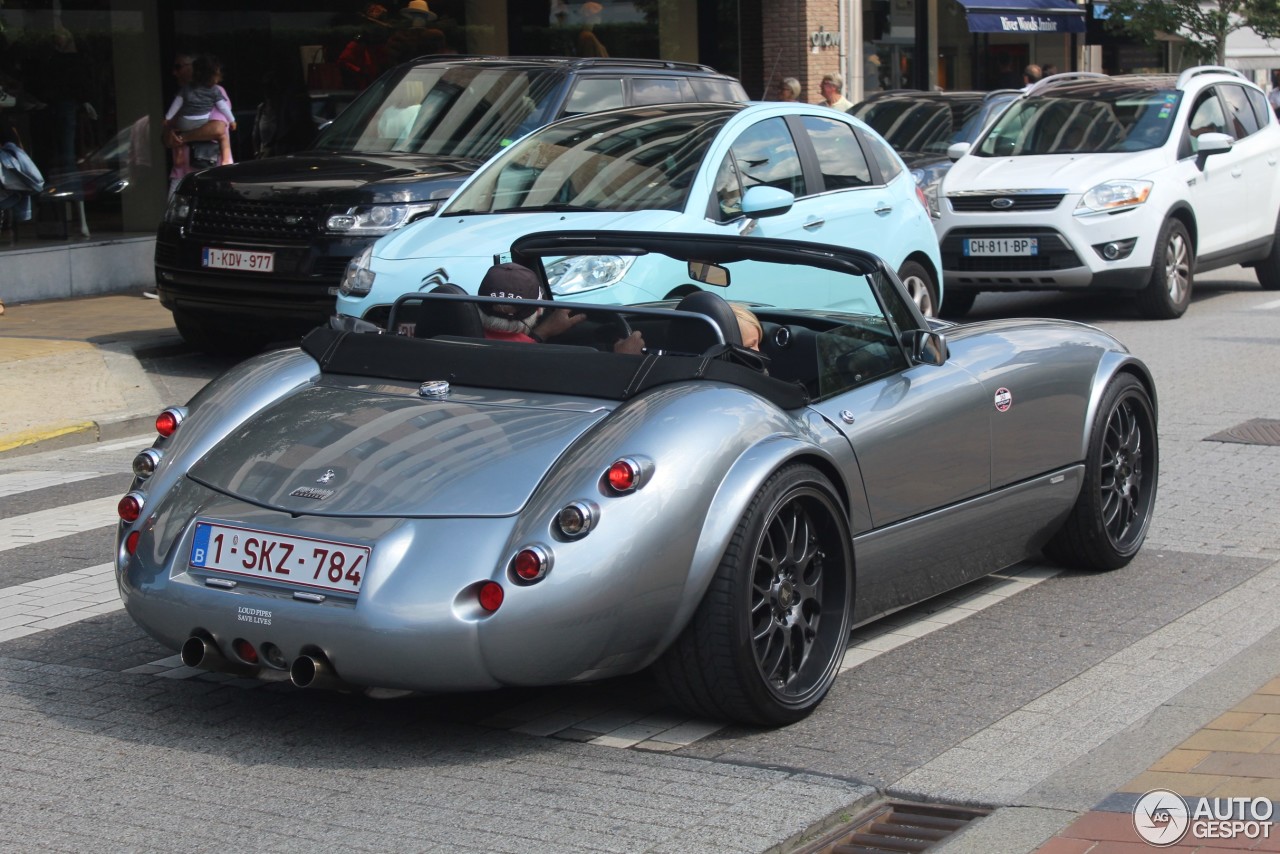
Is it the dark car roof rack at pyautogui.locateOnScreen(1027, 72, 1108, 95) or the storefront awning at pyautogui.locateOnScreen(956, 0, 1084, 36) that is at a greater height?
the storefront awning at pyautogui.locateOnScreen(956, 0, 1084, 36)

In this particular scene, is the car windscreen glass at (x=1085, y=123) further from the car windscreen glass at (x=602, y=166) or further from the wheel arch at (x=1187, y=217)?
the car windscreen glass at (x=602, y=166)

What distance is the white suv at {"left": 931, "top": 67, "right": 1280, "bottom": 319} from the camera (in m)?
13.8

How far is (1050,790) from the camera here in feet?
14.0

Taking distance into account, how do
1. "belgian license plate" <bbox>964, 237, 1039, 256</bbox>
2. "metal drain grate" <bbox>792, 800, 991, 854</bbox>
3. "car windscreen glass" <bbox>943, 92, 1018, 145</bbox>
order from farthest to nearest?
1. "car windscreen glass" <bbox>943, 92, 1018, 145</bbox>
2. "belgian license plate" <bbox>964, 237, 1039, 256</bbox>
3. "metal drain grate" <bbox>792, 800, 991, 854</bbox>

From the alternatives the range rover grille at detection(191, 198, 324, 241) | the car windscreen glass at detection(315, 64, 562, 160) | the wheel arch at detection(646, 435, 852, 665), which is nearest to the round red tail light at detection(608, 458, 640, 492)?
the wheel arch at detection(646, 435, 852, 665)

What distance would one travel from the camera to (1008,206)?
549 inches

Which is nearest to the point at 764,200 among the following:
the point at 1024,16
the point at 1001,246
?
the point at 1001,246

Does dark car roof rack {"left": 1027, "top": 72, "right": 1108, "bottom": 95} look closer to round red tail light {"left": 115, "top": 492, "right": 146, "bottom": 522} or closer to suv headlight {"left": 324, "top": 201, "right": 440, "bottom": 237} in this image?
suv headlight {"left": 324, "top": 201, "right": 440, "bottom": 237}

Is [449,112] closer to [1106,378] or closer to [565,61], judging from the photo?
[565,61]

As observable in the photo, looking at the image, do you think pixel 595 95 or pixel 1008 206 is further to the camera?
pixel 1008 206

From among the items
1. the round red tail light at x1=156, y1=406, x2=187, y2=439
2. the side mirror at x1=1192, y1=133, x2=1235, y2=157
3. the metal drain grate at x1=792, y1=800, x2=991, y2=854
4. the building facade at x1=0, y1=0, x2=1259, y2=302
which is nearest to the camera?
the metal drain grate at x1=792, y1=800, x2=991, y2=854

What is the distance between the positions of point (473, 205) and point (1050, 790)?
262 inches

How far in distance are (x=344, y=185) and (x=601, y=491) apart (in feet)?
24.4

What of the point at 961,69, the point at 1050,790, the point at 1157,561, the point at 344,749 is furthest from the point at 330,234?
the point at 961,69
